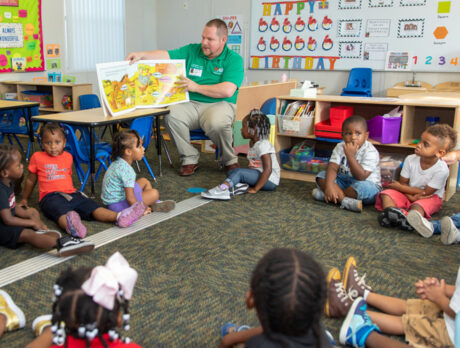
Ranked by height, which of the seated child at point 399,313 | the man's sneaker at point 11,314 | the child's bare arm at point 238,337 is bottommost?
the man's sneaker at point 11,314

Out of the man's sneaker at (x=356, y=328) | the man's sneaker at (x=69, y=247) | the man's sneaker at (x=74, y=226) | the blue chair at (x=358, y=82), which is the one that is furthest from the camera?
the blue chair at (x=358, y=82)

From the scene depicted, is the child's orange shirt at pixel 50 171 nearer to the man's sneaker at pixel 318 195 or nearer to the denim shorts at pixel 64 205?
the denim shorts at pixel 64 205

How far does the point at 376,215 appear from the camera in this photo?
3.48m

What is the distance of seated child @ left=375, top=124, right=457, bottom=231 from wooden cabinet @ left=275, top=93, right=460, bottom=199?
20.3 inches

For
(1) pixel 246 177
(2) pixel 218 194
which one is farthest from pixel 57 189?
(1) pixel 246 177

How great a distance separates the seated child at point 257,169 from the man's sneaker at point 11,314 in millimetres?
2119

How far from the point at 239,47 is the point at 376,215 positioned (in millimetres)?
5659

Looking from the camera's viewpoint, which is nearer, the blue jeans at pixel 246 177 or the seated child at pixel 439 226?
the seated child at pixel 439 226

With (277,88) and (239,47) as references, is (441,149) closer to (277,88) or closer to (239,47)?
(277,88)

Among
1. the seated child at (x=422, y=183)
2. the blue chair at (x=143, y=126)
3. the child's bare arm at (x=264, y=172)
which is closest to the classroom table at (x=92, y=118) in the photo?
the blue chair at (x=143, y=126)

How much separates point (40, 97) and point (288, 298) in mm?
6243

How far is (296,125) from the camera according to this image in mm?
4359

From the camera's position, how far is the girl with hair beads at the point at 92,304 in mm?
1200

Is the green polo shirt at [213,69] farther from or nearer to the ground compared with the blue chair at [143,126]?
farther from the ground
